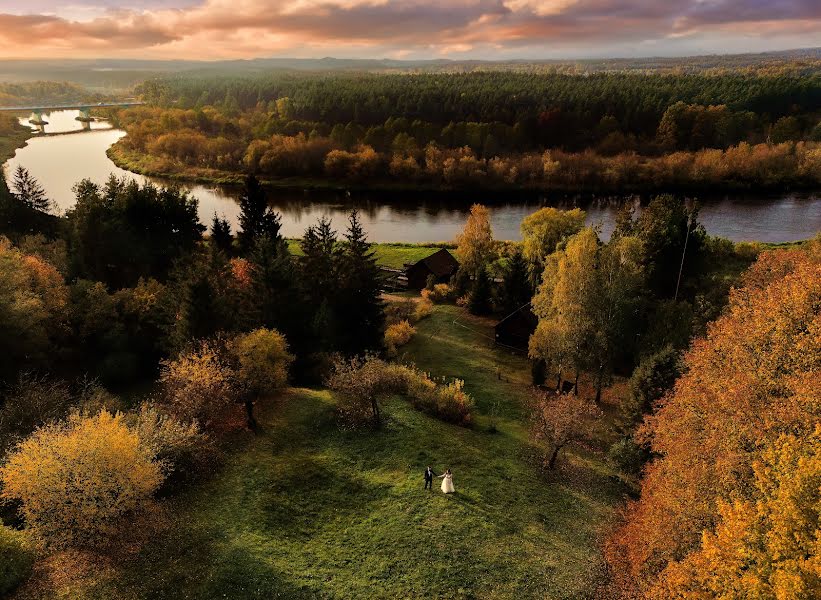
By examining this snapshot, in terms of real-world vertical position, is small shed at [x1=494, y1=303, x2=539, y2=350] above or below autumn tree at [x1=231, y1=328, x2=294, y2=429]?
below

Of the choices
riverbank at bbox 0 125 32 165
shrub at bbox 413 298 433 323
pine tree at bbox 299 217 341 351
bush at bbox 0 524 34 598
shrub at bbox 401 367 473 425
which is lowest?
shrub at bbox 413 298 433 323

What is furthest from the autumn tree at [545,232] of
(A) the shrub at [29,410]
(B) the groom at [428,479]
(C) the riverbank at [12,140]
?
(C) the riverbank at [12,140]

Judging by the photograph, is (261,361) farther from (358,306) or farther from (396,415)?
(358,306)

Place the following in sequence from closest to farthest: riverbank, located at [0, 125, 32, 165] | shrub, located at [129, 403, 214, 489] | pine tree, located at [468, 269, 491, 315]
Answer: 1. shrub, located at [129, 403, 214, 489]
2. pine tree, located at [468, 269, 491, 315]
3. riverbank, located at [0, 125, 32, 165]

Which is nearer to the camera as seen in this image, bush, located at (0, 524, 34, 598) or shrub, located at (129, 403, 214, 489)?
bush, located at (0, 524, 34, 598)

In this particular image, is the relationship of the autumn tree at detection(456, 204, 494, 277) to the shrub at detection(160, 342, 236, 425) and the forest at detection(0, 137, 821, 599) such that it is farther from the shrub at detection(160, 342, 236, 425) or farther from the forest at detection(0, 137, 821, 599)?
the shrub at detection(160, 342, 236, 425)

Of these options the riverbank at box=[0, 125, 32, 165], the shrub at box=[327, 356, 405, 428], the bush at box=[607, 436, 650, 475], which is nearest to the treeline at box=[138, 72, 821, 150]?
the riverbank at box=[0, 125, 32, 165]

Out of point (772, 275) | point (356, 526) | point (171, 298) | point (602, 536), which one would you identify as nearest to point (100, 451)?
point (356, 526)
